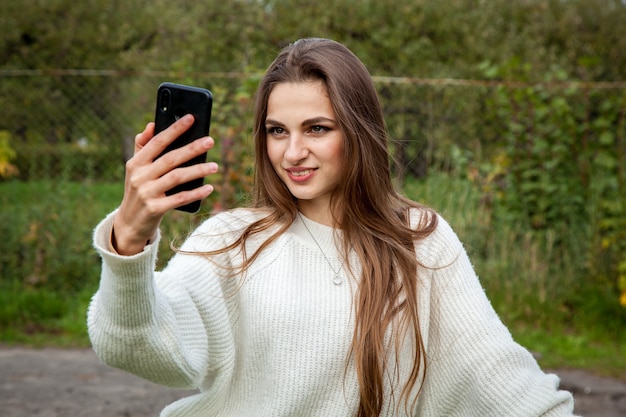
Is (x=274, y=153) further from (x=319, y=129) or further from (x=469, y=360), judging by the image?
(x=469, y=360)

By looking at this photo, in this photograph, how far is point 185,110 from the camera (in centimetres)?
186

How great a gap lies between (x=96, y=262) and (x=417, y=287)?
477cm

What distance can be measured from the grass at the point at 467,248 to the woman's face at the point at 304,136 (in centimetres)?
377

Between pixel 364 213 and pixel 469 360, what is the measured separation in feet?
1.68

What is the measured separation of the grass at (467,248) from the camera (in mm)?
6137

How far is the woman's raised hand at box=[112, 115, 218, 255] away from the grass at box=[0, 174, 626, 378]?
444 centimetres

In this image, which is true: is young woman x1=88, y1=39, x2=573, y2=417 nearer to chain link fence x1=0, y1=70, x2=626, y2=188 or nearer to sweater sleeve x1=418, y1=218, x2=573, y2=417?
sweater sleeve x1=418, y1=218, x2=573, y2=417

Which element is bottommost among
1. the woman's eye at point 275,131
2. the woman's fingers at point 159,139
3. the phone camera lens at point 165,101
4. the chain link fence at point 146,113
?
the woman's fingers at point 159,139

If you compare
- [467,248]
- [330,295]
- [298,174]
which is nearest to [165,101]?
[298,174]

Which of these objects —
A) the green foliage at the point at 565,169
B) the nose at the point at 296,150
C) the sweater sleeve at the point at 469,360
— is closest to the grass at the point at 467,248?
the green foliage at the point at 565,169

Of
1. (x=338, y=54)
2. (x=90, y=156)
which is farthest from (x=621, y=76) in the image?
(x=338, y=54)

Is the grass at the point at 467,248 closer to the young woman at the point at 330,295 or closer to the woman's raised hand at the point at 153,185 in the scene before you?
the young woman at the point at 330,295

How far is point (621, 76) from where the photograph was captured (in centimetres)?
969

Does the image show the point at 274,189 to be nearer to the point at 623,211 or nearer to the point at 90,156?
the point at 623,211
